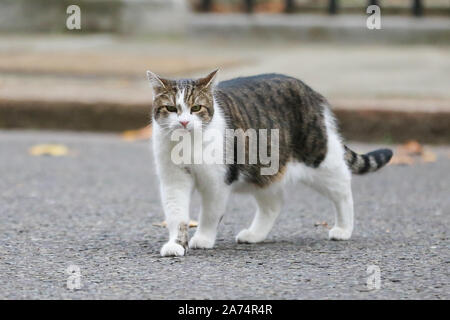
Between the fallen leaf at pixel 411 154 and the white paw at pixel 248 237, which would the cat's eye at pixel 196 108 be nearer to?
the white paw at pixel 248 237

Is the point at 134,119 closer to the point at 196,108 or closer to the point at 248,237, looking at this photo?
the point at 248,237

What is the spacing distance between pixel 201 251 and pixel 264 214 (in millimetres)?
521

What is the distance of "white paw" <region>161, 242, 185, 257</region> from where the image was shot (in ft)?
14.6

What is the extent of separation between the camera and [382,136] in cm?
809

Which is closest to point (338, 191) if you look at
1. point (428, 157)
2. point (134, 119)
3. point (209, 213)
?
point (209, 213)

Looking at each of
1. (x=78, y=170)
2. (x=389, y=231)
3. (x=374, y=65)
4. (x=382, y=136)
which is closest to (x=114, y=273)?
(x=389, y=231)

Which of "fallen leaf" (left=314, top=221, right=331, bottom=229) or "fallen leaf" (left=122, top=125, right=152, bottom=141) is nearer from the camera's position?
"fallen leaf" (left=314, top=221, right=331, bottom=229)

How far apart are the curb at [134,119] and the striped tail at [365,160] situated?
9.39 feet

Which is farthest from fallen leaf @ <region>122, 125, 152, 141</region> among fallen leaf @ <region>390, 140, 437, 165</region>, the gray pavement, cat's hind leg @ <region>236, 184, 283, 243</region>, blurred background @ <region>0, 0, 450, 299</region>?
cat's hind leg @ <region>236, 184, 283, 243</region>

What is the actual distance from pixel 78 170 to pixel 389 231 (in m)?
2.57

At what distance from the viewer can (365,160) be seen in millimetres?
5168

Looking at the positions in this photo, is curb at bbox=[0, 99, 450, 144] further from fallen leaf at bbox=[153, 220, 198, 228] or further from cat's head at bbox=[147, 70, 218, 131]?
cat's head at bbox=[147, 70, 218, 131]

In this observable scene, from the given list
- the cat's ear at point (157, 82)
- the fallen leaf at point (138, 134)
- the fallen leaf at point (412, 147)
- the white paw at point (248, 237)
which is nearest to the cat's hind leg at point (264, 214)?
the white paw at point (248, 237)
